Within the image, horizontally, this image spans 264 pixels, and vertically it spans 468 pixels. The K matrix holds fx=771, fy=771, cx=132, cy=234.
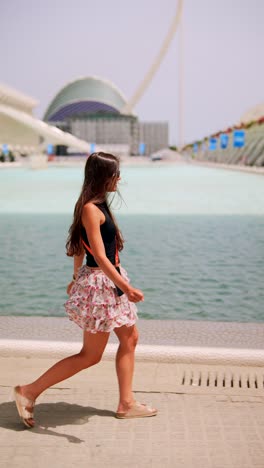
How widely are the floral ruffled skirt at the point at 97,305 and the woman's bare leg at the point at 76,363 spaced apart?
0.28ft

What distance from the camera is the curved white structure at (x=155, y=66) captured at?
125 meters

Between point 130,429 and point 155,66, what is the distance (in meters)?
133

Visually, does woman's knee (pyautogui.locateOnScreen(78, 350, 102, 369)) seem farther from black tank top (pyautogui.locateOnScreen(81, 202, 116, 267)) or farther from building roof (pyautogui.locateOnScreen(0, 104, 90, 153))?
building roof (pyautogui.locateOnScreen(0, 104, 90, 153))

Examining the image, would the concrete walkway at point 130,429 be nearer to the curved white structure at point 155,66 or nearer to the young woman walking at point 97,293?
the young woman walking at point 97,293

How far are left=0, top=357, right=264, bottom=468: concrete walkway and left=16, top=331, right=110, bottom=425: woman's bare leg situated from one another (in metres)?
0.16

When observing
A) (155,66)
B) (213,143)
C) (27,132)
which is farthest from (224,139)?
(155,66)

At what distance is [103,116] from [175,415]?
110 meters

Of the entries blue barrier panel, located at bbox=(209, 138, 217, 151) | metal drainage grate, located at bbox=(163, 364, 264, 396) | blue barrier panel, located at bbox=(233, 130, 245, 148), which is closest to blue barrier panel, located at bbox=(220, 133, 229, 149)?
blue barrier panel, located at bbox=(209, 138, 217, 151)

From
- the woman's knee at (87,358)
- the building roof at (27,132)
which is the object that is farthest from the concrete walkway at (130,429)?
the building roof at (27,132)

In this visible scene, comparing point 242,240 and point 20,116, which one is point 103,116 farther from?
point 242,240

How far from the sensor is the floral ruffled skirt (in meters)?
3.32

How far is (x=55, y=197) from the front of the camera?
75.5 feet

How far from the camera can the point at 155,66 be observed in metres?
133

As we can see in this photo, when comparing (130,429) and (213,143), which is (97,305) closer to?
(130,429)
